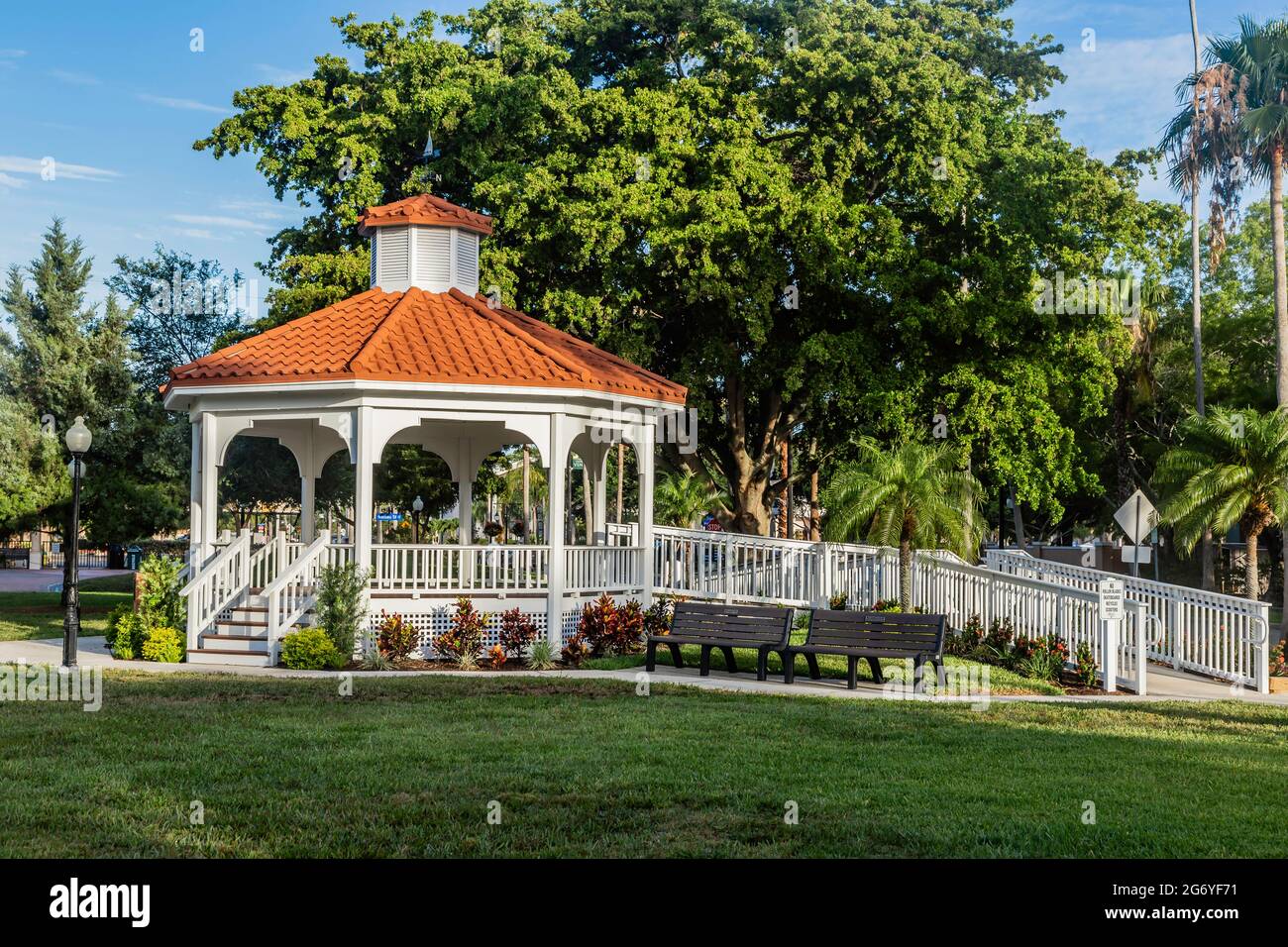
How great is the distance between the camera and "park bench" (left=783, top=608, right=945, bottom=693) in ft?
50.5

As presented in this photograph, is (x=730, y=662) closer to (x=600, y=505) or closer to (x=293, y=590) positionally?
(x=293, y=590)

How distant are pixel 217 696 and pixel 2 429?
18.8 meters

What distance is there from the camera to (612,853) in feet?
23.9

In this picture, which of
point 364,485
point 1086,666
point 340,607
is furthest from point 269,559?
point 1086,666

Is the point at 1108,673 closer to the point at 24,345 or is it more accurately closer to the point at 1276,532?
the point at 1276,532

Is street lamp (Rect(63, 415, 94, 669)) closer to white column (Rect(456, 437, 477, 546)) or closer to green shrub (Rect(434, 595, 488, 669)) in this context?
green shrub (Rect(434, 595, 488, 669))

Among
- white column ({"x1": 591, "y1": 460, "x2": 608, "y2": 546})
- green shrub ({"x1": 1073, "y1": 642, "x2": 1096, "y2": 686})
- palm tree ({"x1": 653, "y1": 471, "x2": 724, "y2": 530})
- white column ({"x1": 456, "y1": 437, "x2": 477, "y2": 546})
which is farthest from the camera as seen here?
palm tree ({"x1": 653, "y1": 471, "x2": 724, "y2": 530})

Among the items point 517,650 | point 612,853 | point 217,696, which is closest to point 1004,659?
point 517,650

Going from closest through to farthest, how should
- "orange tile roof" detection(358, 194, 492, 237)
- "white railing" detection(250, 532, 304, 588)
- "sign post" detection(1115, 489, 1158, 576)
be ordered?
"white railing" detection(250, 532, 304, 588)
"orange tile roof" detection(358, 194, 492, 237)
"sign post" detection(1115, 489, 1158, 576)

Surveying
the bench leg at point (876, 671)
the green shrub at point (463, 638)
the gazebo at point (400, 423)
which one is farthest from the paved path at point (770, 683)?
the gazebo at point (400, 423)

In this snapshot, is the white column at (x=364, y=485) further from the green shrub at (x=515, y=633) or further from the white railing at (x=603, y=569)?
the white railing at (x=603, y=569)

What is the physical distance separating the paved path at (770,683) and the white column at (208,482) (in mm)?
2220

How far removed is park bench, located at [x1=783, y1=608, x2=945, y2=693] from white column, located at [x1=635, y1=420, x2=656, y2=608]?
501 cm

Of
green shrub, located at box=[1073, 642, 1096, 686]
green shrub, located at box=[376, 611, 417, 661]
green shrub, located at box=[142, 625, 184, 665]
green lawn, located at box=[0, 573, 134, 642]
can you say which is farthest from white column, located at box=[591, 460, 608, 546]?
green lawn, located at box=[0, 573, 134, 642]
